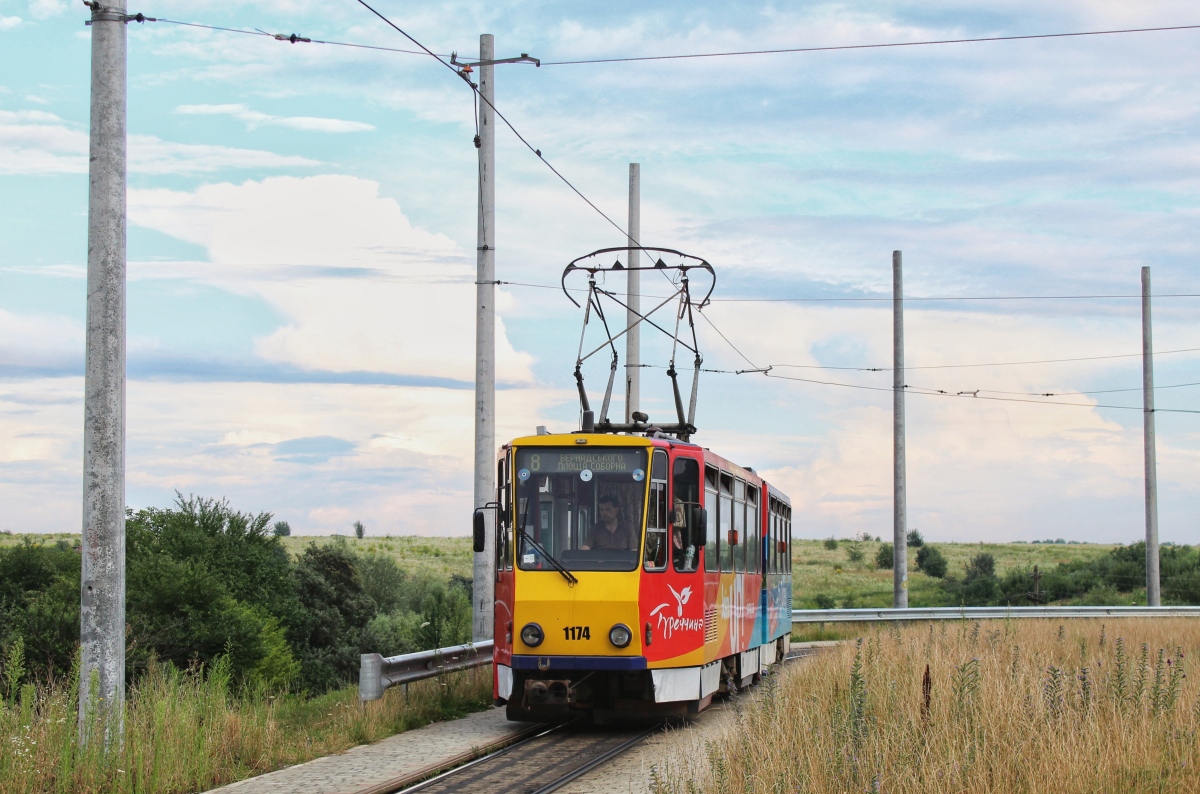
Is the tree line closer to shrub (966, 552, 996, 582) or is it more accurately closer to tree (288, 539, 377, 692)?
tree (288, 539, 377, 692)

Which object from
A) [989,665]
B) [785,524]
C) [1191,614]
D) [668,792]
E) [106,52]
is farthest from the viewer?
[1191,614]

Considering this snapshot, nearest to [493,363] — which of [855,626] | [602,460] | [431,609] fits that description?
[602,460]

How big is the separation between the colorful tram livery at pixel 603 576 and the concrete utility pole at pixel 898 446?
61.0 ft

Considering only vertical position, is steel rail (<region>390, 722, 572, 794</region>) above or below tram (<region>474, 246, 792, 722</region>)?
below

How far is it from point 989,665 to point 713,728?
3.11 m

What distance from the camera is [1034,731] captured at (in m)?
9.55

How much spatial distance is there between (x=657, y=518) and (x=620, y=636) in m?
1.36

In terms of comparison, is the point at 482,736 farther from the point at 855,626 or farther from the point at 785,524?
the point at 855,626

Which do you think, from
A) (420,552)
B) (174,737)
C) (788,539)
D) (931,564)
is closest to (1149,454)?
(788,539)

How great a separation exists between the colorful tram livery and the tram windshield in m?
0.01

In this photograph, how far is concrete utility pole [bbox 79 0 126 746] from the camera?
10523mm

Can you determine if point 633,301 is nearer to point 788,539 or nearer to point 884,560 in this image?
point 788,539

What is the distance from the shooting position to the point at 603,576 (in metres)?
14.1

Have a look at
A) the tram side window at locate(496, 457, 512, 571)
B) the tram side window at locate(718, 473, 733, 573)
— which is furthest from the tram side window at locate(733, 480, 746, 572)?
the tram side window at locate(496, 457, 512, 571)
